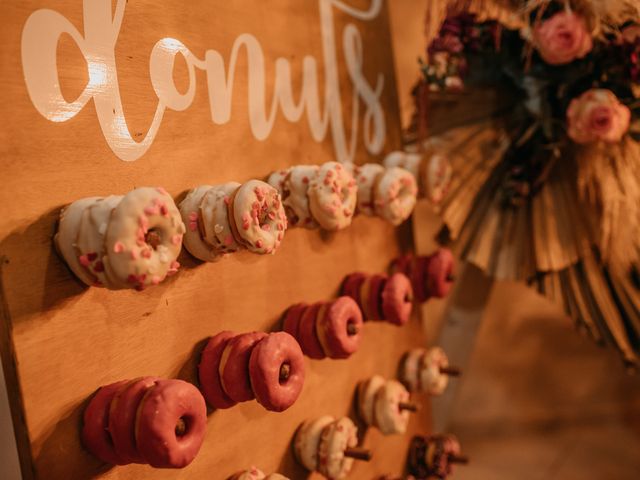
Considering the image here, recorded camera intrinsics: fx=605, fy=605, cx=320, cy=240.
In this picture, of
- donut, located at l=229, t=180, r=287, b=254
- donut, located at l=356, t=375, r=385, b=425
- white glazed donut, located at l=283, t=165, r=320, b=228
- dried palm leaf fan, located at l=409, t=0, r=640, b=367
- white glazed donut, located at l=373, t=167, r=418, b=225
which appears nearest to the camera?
donut, located at l=229, t=180, r=287, b=254

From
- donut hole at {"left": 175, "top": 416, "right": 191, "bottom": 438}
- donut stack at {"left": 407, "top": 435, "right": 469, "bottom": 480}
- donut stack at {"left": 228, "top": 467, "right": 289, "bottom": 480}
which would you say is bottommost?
donut stack at {"left": 407, "top": 435, "right": 469, "bottom": 480}

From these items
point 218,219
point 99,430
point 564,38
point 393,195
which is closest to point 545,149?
point 564,38

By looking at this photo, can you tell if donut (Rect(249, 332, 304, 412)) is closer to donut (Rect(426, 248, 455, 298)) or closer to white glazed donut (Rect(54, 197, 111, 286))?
white glazed donut (Rect(54, 197, 111, 286))

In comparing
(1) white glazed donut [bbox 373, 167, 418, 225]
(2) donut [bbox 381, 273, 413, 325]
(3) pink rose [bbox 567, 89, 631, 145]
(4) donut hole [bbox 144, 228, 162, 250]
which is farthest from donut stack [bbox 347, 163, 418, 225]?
(4) donut hole [bbox 144, 228, 162, 250]

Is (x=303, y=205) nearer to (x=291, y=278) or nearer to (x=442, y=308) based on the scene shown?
(x=291, y=278)

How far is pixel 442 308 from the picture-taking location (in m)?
2.20

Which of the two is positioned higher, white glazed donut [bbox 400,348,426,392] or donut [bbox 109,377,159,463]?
donut [bbox 109,377,159,463]

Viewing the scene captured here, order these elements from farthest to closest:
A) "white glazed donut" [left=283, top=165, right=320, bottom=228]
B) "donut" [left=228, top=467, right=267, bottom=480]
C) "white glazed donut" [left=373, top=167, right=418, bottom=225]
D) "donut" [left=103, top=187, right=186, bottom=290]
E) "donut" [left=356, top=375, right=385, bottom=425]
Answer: "donut" [left=356, top=375, right=385, bottom=425] → "white glazed donut" [left=373, top=167, right=418, bottom=225] → "white glazed donut" [left=283, top=165, right=320, bottom=228] → "donut" [left=228, top=467, right=267, bottom=480] → "donut" [left=103, top=187, right=186, bottom=290]

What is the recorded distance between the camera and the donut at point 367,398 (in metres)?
1.28

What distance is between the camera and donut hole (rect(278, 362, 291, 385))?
0.88m

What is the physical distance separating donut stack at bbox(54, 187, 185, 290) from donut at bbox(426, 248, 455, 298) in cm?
84

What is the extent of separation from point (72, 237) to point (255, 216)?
0.78 ft

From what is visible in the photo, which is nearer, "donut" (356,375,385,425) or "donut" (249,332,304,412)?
"donut" (249,332,304,412)

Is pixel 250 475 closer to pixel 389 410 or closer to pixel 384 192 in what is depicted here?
pixel 389 410
